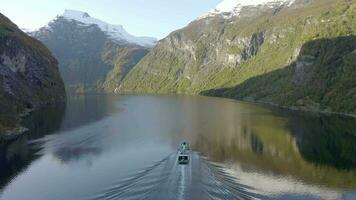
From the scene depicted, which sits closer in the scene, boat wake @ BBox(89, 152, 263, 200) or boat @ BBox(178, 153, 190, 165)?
boat wake @ BBox(89, 152, 263, 200)

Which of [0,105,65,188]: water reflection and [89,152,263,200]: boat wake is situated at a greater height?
[0,105,65,188]: water reflection

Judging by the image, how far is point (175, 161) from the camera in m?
95.0

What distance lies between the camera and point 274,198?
70500mm

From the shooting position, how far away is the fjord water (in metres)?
73.8

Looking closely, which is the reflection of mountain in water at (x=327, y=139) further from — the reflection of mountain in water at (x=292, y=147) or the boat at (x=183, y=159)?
the boat at (x=183, y=159)

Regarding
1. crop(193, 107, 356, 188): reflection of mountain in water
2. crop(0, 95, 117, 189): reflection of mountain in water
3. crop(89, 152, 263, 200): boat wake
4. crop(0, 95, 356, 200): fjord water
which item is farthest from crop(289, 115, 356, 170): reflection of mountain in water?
crop(0, 95, 117, 189): reflection of mountain in water

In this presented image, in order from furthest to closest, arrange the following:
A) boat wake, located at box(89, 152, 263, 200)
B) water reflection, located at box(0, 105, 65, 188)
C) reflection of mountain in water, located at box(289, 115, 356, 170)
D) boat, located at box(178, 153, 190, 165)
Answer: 1. reflection of mountain in water, located at box(289, 115, 356, 170)
2. boat, located at box(178, 153, 190, 165)
3. water reflection, located at box(0, 105, 65, 188)
4. boat wake, located at box(89, 152, 263, 200)

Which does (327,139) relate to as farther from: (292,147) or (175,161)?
(175,161)

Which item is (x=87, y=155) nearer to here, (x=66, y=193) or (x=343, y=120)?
(x=66, y=193)

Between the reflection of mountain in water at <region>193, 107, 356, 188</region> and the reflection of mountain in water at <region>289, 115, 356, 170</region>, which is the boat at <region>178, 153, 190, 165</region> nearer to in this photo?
the reflection of mountain in water at <region>193, 107, 356, 188</region>

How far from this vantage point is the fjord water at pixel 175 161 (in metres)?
73.8

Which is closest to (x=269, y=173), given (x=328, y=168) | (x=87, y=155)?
(x=328, y=168)

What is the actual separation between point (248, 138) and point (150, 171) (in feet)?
172

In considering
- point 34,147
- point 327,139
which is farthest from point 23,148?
point 327,139
